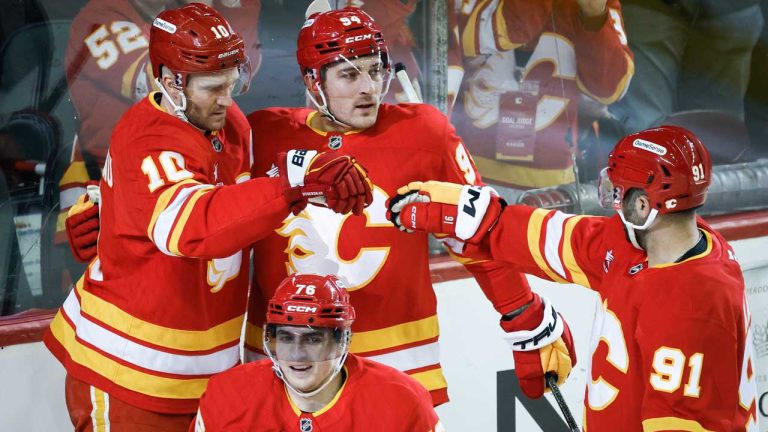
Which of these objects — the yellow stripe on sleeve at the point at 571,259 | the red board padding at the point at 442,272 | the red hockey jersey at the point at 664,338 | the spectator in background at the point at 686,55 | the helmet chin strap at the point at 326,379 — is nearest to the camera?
the red hockey jersey at the point at 664,338

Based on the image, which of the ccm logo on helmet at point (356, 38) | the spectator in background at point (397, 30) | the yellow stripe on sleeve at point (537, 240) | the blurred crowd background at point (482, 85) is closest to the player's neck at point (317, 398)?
the yellow stripe on sleeve at point (537, 240)

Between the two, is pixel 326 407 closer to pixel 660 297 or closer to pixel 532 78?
pixel 660 297

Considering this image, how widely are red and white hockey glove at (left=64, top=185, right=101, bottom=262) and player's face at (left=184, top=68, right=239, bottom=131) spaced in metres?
0.38

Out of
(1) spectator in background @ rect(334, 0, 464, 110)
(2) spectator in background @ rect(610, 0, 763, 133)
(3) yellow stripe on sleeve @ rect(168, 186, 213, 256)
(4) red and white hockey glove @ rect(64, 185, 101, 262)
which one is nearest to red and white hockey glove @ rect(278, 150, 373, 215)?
(3) yellow stripe on sleeve @ rect(168, 186, 213, 256)

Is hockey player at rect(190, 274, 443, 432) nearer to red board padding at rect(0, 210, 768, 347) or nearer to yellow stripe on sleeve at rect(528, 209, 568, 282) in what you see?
yellow stripe on sleeve at rect(528, 209, 568, 282)

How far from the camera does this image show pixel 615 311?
8.79 feet

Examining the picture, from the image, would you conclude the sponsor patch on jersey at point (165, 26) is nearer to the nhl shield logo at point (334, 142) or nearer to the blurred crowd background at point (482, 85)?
the nhl shield logo at point (334, 142)

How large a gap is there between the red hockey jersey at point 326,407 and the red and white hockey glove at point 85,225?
52 centimetres

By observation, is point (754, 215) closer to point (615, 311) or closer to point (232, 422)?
point (615, 311)

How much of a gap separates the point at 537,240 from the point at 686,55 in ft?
7.47

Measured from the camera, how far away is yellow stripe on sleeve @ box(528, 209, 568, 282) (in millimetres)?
2924

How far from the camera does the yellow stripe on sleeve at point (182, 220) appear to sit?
2.67 metres

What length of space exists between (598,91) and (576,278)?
6.01 ft

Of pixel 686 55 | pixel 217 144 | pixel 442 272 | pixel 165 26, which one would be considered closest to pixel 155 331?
pixel 217 144
